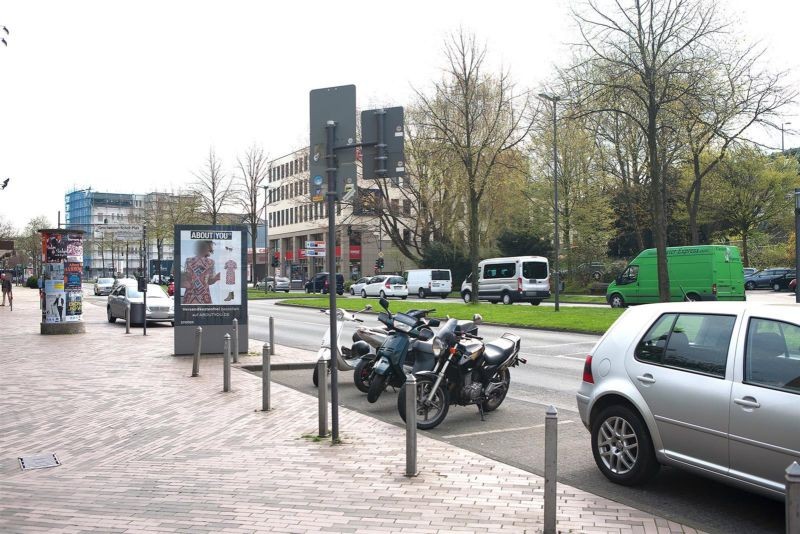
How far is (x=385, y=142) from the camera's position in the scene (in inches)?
273

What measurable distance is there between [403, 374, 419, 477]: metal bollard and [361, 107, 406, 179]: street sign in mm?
2174

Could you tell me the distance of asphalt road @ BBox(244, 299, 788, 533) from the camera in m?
4.95

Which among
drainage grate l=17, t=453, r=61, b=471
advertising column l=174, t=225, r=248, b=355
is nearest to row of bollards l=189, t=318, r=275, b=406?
advertising column l=174, t=225, r=248, b=355

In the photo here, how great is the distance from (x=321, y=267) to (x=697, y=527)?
Answer: 3195 inches

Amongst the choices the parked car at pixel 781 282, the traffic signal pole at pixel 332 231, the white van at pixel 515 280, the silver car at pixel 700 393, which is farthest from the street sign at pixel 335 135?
the parked car at pixel 781 282

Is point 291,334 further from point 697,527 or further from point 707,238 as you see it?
point 707,238

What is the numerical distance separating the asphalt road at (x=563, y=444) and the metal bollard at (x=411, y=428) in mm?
992

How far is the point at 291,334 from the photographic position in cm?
2023

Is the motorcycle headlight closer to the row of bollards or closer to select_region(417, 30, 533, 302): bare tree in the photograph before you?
the row of bollards

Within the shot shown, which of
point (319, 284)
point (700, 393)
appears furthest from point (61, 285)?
point (319, 284)

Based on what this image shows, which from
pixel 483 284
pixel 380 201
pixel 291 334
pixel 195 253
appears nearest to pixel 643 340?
pixel 195 253

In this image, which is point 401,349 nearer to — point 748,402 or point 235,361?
point 748,402

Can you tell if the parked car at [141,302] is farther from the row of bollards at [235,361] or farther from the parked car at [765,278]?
the parked car at [765,278]

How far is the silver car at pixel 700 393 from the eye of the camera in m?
4.48
